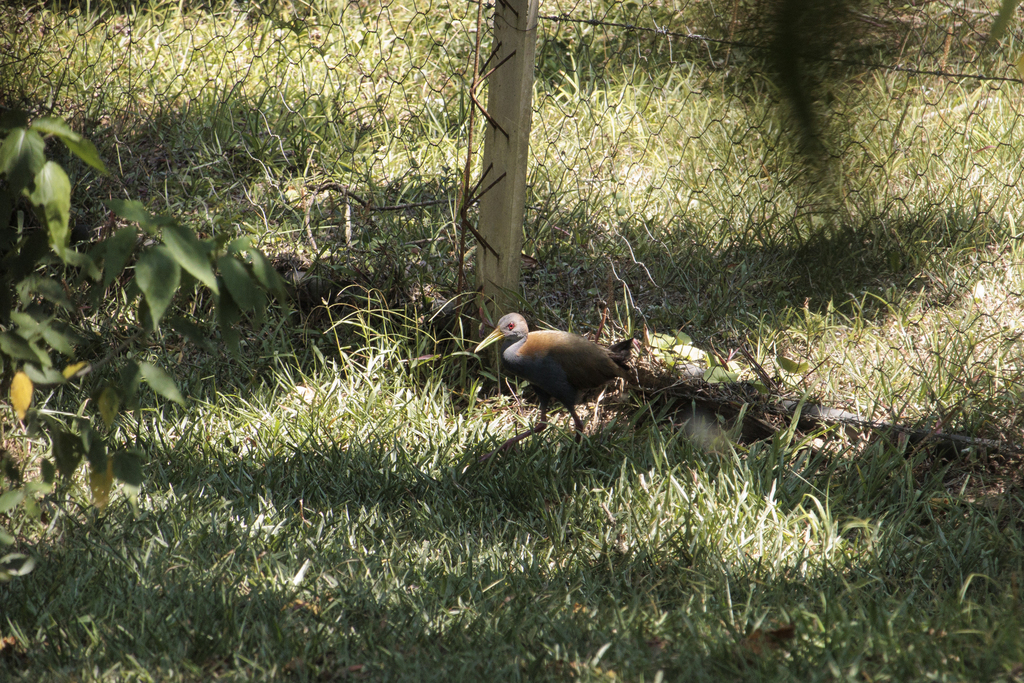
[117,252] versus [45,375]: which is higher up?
[117,252]

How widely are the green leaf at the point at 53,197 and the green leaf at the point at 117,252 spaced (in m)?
0.08

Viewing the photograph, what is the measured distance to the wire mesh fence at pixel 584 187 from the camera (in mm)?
3455

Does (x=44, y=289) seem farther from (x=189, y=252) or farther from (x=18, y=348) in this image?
(x=189, y=252)

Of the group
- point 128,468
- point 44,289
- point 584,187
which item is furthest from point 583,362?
point 44,289

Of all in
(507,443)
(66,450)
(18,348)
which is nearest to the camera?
(18,348)

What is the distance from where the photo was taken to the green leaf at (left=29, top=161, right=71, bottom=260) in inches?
56.4

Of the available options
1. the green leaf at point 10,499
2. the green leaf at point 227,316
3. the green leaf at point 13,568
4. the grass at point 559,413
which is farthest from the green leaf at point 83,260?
the grass at point 559,413

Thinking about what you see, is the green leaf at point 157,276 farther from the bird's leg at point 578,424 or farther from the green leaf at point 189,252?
the bird's leg at point 578,424

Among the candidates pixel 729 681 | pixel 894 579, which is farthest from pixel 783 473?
pixel 729 681

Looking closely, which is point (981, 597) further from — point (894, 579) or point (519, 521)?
point (519, 521)

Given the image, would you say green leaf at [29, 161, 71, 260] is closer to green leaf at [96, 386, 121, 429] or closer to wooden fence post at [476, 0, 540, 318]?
green leaf at [96, 386, 121, 429]

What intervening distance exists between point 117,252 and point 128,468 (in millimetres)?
508

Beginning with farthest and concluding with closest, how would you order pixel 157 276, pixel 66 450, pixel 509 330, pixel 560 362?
pixel 509 330 → pixel 560 362 → pixel 66 450 → pixel 157 276

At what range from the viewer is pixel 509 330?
3297mm
